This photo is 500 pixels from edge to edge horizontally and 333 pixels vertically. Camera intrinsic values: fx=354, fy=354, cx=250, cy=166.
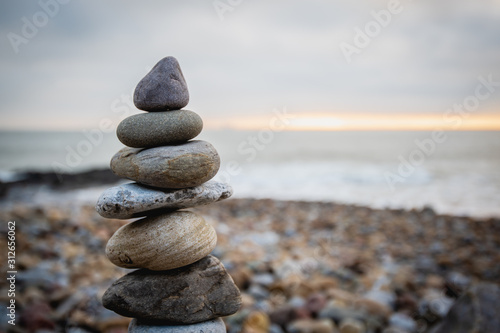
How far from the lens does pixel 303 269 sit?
21.3 feet

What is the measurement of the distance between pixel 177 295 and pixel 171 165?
38.9 inches

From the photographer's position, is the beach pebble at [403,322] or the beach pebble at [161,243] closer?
the beach pebble at [161,243]

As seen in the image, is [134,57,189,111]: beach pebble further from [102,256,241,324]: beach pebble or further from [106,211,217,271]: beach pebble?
[102,256,241,324]: beach pebble

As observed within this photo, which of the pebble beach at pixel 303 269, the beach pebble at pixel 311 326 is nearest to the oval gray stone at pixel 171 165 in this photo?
the pebble beach at pixel 303 269

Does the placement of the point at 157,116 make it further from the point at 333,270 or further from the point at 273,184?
the point at 273,184

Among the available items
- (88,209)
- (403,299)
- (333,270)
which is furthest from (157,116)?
(88,209)

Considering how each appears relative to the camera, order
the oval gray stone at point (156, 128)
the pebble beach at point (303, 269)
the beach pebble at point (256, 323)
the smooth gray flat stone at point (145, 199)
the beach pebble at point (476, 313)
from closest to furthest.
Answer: the smooth gray flat stone at point (145, 199), the oval gray stone at point (156, 128), the beach pebble at point (476, 313), the beach pebble at point (256, 323), the pebble beach at point (303, 269)

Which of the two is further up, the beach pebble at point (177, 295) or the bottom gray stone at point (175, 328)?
the beach pebble at point (177, 295)

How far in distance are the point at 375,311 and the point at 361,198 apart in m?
11.4

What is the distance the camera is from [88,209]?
1166 centimetres

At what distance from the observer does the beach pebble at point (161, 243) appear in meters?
2.55

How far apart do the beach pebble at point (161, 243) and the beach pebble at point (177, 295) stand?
5.2 inches

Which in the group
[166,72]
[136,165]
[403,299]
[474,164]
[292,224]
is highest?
[166,72]

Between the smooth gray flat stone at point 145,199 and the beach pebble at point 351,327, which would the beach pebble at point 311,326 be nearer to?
the beach pebble at point 351,327
